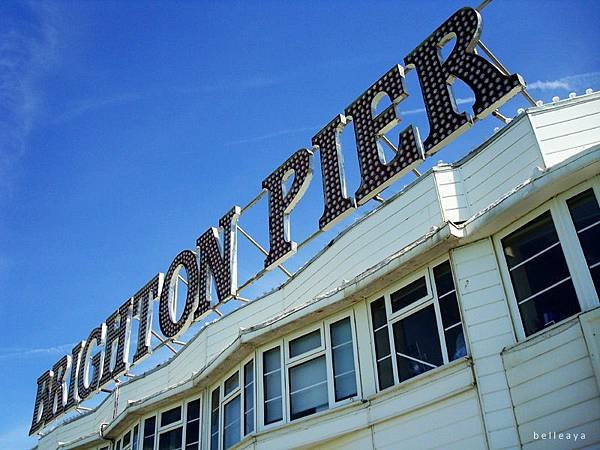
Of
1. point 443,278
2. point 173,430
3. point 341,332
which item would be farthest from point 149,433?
point 443,278

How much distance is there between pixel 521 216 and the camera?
10.6 m

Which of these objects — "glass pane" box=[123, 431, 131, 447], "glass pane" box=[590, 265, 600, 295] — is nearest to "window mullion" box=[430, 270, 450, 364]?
"glass pane" box=[590, 265, 600, 295]

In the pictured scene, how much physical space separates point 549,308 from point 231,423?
7.80 meters

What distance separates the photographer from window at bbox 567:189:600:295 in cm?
948

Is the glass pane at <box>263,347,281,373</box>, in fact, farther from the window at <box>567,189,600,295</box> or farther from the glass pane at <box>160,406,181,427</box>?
the window at <box>567,189,600,295</box>

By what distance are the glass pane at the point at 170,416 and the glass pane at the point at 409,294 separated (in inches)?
298

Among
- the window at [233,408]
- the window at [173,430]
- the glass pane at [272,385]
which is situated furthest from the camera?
the window at [173,430]

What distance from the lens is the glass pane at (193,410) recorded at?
16.5 meters

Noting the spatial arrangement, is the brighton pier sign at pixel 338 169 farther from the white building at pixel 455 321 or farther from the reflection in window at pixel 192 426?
the reflection in window at pixel 192 426

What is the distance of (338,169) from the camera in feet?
53.4

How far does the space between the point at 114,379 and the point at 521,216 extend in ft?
55.1

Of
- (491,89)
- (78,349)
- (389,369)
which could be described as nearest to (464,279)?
(389,369)

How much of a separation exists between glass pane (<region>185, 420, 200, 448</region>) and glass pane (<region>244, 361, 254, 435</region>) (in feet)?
7.99

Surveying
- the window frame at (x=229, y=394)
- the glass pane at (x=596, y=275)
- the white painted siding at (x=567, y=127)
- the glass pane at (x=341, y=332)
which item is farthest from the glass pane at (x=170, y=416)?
the glass pane at (x=596, y=275)
